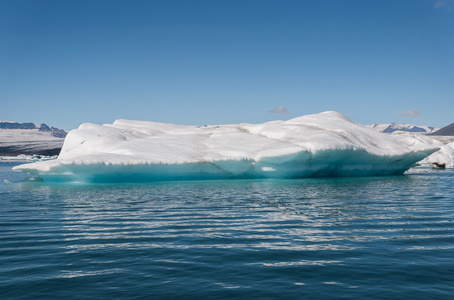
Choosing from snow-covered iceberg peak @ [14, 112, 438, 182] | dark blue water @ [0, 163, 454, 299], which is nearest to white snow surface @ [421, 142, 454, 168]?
snow-covered iceberg peak @ [14, 112, 438, 182]

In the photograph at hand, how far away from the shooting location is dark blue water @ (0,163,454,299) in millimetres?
5473

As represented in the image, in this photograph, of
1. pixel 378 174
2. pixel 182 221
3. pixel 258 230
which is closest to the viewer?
pixel 258 230

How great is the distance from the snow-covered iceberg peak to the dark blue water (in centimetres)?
1103

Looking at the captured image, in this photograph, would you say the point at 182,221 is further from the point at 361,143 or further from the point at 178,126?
the point at 178,126

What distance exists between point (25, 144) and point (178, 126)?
12368cm

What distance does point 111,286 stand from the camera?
5.56 meters

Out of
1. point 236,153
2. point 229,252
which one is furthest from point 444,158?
point 229,252

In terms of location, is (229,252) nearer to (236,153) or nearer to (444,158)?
(236,153)

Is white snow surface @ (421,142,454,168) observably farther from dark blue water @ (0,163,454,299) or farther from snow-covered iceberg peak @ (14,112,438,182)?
dark blue water @ (0,163,454,299)

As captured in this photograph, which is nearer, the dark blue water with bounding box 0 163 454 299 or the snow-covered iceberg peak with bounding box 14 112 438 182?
the dark blue water with bounding box 0 163 454 299

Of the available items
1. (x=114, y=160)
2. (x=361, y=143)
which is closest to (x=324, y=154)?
(x=361, y=143)

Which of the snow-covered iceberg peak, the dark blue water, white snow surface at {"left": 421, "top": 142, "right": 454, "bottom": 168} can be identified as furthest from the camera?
white snow surface at {"left": 421, "top": 142, "right": 454, "bottom": 168}

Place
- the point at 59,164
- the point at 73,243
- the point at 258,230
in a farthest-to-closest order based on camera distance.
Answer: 1. the point at 59,164
2. the point at 258,230
3. the point at 73,243

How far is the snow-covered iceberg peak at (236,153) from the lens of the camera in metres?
24.6
